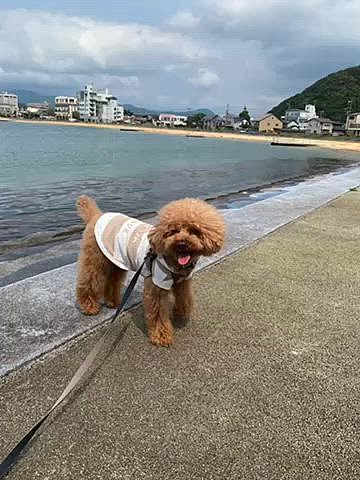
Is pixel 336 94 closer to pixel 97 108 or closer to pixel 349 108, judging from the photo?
pixel 349 108

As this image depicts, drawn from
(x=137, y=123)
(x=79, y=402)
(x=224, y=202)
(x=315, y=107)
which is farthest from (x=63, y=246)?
(x=137, y=123)

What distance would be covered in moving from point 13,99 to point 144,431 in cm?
18016

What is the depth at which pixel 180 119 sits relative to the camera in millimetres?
152000

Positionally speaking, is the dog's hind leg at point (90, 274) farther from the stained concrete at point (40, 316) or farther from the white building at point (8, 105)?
the white building at point (8, 105)

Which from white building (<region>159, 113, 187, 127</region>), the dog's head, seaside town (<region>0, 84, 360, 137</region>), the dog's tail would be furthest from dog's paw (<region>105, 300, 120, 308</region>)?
white building (<region>159, 113, 187, 127</region>)

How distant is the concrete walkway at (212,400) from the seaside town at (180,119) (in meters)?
111

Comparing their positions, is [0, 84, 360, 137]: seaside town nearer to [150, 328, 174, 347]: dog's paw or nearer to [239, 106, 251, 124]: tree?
[239, 106, 251, 124]: tree

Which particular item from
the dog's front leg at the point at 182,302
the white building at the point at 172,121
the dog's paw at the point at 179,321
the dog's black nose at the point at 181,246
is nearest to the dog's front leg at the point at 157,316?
the dog's front leg at the point at 182,302

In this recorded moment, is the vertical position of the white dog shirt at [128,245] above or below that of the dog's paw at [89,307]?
above

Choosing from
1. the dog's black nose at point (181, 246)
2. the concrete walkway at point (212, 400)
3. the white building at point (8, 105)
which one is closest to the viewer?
the concrete walkway at point (212, 400)

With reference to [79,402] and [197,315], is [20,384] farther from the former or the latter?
[197,315]

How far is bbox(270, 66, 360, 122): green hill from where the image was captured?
116m

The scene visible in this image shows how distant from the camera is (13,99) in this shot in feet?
523

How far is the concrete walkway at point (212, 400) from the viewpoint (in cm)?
195
